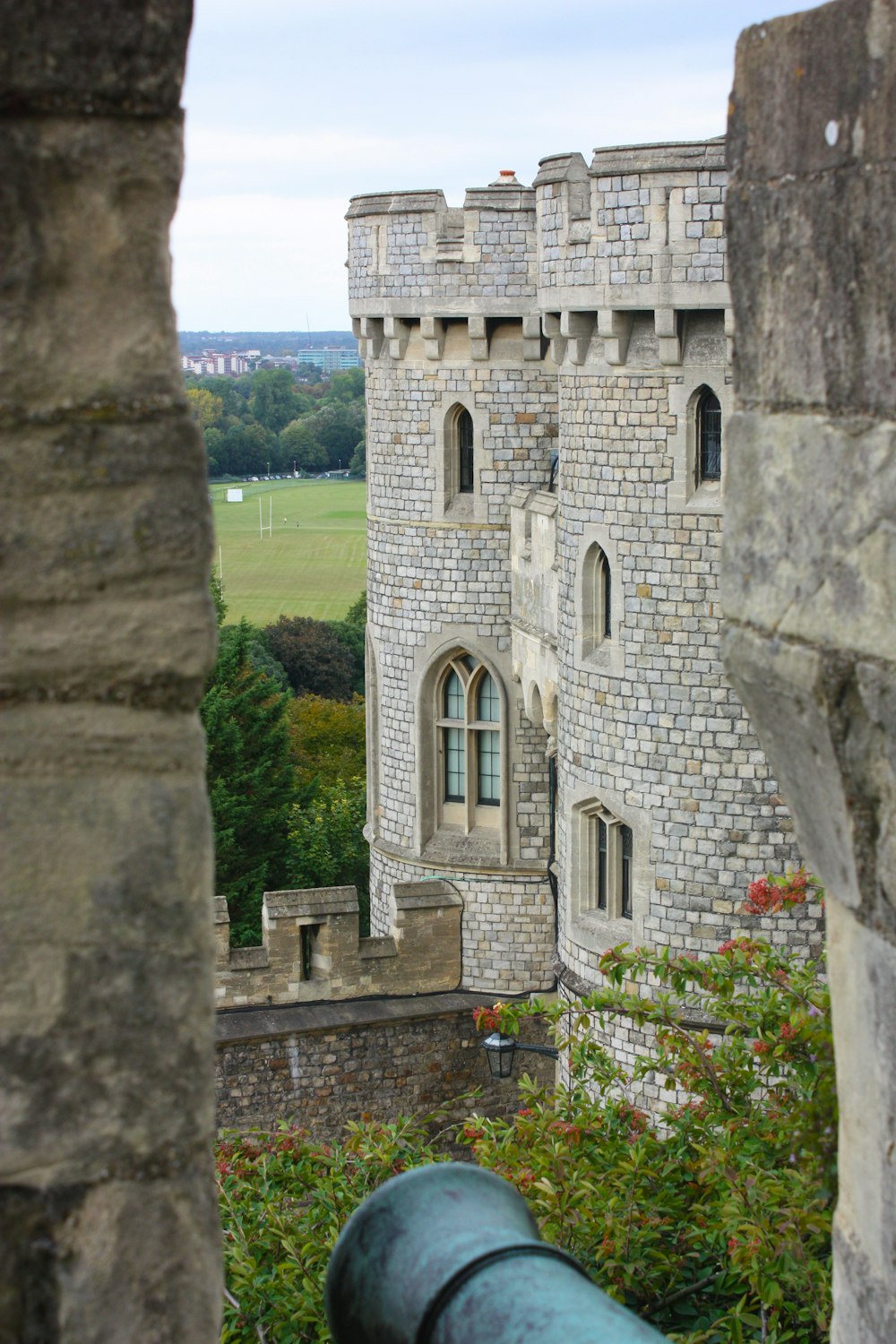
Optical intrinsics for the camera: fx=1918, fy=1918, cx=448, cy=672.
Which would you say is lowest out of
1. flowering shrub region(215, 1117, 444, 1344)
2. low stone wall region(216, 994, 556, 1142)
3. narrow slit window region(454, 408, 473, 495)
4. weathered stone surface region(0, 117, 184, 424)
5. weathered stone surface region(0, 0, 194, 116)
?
low stone wall region(216, 994, 556, 1142)

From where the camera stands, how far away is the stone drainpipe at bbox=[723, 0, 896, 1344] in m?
2.40

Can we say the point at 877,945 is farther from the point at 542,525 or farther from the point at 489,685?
the point at 489,685

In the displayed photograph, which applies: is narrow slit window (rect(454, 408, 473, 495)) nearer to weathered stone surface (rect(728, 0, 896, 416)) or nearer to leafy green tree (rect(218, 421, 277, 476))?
weathered stone surface (rect(728, 0, 896, 416))

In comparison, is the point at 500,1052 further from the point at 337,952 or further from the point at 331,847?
the point at 331,847

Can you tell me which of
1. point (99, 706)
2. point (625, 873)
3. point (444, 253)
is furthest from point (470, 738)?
point (99, 706)

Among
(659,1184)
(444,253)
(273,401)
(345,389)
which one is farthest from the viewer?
(345,389)

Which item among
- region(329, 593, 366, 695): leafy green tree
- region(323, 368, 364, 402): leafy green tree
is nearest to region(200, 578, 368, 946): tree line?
region(329, 593, 366, 695): leafy green tree

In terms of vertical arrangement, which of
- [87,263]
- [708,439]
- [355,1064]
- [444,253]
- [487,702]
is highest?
[444,253]

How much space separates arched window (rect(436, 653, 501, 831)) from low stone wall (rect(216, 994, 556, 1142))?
1795mm

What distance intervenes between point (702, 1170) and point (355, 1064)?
29.1 ft

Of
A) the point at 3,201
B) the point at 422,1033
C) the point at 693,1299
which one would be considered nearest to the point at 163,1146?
the point at 3,201

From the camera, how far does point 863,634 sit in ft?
8.00

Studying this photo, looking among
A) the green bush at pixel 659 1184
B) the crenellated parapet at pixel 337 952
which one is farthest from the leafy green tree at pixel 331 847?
the green bush at pixel 659 1184

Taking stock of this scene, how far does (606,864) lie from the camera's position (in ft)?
47.8
